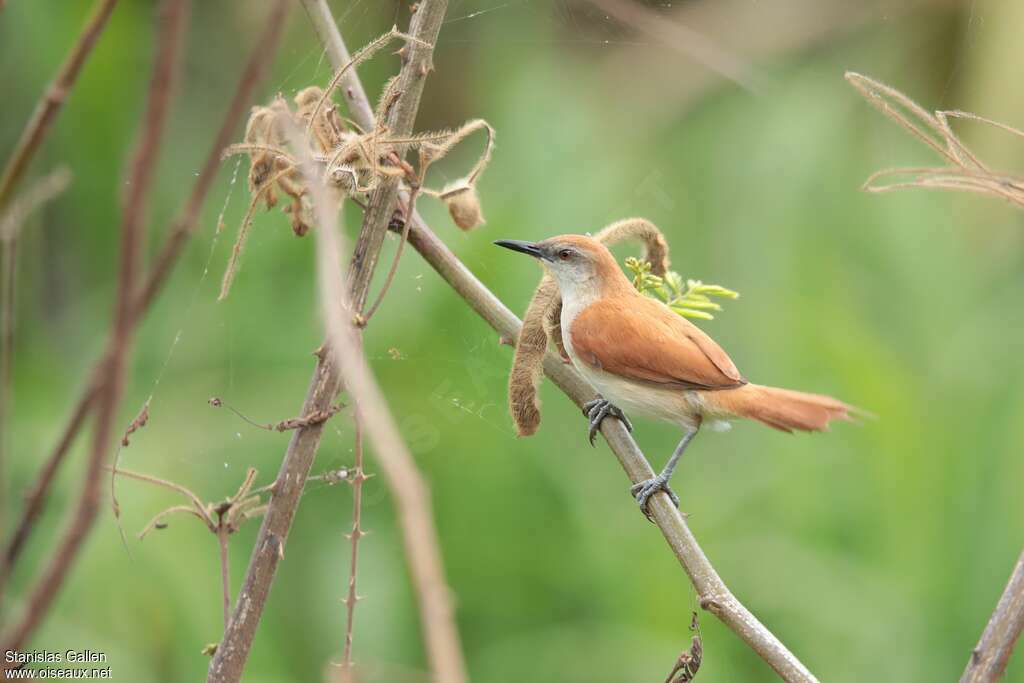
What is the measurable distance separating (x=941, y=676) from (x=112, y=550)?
1.92 metres

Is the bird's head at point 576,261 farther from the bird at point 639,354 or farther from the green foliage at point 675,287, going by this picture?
the green foliage at point 675,287

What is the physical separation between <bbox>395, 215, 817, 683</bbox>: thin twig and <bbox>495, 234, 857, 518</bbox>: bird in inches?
11.8

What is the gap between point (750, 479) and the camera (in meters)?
2.71

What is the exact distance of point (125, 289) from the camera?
44cm

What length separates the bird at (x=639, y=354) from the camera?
154 cm

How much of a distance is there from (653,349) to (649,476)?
1.71 feet

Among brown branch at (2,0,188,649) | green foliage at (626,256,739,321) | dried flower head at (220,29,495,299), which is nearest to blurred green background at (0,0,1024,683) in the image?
green foliage at (626,256,739,321)

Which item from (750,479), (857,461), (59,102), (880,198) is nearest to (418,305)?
(750,479)

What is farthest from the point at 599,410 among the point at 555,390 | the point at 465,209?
the point at 555,390

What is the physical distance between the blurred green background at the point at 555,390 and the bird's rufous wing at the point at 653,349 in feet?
0.78

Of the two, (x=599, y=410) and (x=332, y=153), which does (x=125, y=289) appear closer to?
(x=332, y=153)

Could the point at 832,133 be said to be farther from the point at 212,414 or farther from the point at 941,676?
the point at 212,414

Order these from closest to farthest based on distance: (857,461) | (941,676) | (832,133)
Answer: (941,676)
(857,461)
(832,133)

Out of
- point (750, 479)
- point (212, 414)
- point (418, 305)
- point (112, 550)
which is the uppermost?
point (418, 305)
